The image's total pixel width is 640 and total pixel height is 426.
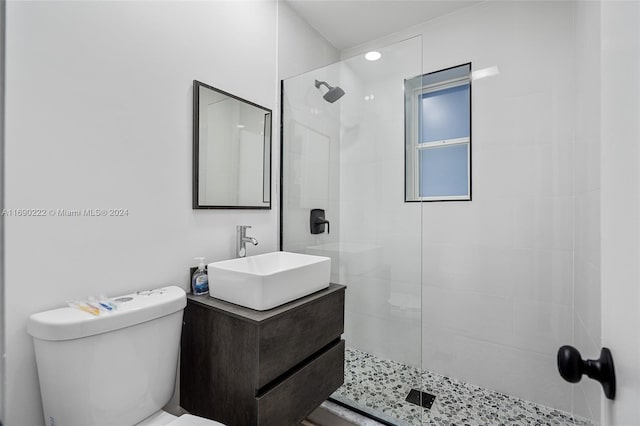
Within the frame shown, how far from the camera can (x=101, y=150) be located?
1.10 metres

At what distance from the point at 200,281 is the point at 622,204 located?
1.40m

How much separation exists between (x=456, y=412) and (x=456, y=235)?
102 cm

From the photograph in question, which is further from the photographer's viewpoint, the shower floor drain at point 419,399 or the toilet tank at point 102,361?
the shower floor drain at point 419,399

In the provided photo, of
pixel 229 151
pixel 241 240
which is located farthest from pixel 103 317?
pixel 229 151

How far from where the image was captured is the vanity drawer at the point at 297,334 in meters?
1.12

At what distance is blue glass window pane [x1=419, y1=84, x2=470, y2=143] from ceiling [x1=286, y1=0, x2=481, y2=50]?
19.9 inches

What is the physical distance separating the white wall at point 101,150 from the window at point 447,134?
53.8 inches

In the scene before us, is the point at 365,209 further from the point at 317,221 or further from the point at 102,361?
the point at 102,361

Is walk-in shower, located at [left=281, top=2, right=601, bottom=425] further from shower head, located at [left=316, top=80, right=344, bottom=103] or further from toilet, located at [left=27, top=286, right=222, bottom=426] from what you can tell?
toilet, located at [left=27, top=286, right=222, bottom=426]

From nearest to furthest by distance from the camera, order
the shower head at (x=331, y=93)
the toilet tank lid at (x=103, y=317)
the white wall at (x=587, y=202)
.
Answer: the toilet tank lid at (x=103, y=317) < the white wall at (x=587, y=202) < the shower head at (x=331, y=93)

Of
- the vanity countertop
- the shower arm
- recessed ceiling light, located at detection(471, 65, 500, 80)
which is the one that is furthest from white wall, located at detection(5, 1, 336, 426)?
recessed ceiling light, located at detection(471, 65, 500, 80)

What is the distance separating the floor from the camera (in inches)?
63.8

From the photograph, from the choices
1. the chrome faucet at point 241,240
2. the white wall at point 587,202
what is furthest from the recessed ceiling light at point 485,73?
the chrome faucet at point 241,240

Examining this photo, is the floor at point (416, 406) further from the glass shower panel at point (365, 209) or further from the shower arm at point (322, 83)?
the shower arm at point (322, 83)
